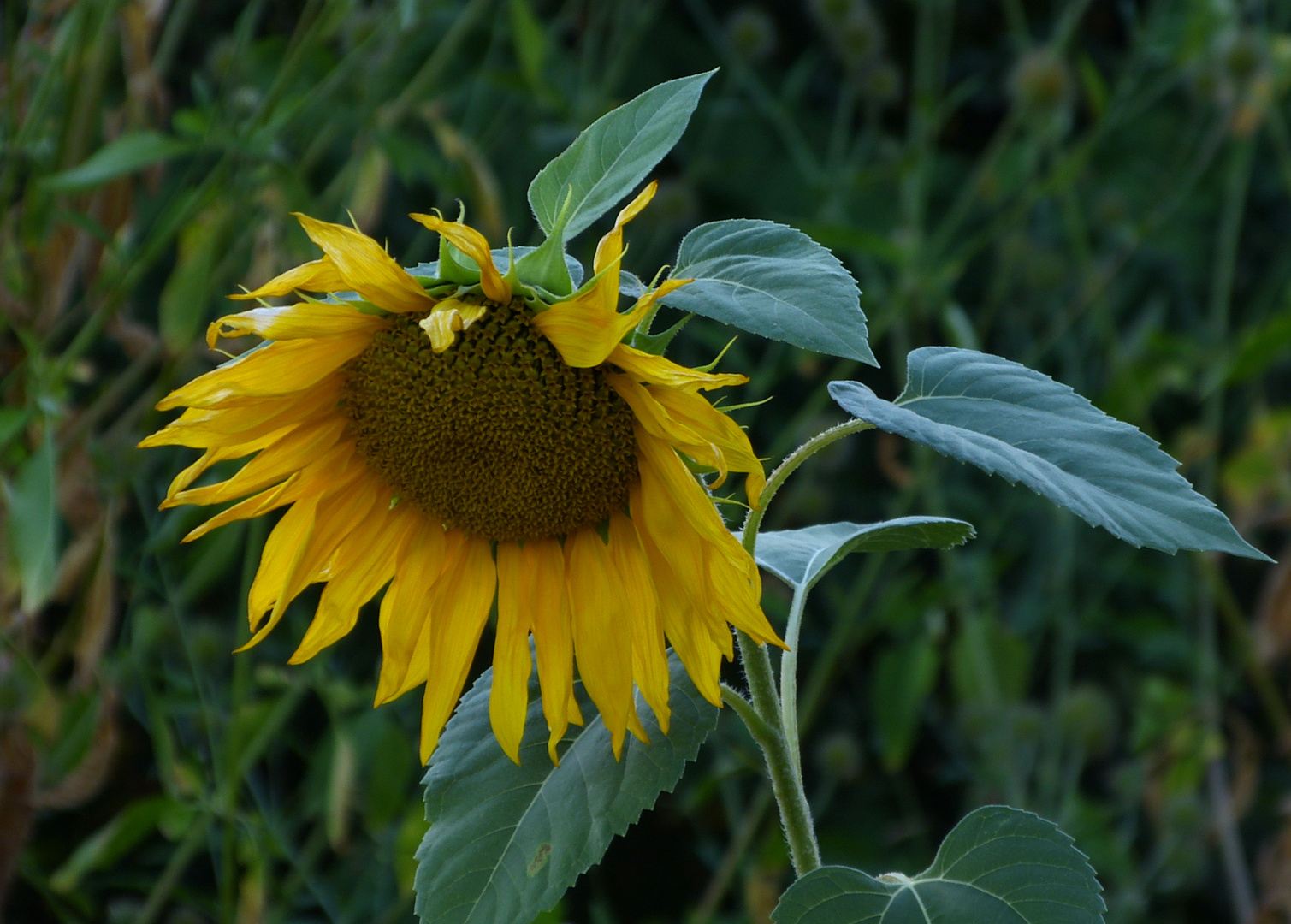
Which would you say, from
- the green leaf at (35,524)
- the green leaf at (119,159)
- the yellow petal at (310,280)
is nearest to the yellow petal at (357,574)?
the yellow petal at (310,280)

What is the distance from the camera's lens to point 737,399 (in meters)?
1.18

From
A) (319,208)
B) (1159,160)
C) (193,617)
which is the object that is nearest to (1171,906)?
(1159,160)

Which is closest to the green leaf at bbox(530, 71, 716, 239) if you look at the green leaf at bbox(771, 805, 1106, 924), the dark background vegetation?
the green leaf at bbox(771, 805, 1106, 924)

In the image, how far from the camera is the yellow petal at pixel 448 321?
0.36m

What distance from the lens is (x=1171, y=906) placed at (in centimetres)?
155

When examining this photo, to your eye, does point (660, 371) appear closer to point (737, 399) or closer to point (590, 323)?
point (590, 323)

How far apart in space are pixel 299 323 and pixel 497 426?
72mm

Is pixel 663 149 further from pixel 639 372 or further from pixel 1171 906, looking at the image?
pixel 1171 906

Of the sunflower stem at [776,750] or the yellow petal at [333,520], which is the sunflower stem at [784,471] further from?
the yellow petal at [333,520]

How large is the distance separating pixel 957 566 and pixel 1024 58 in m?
0.50

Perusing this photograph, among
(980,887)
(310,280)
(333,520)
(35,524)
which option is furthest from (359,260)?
(35,524)

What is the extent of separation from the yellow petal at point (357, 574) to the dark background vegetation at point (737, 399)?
29 cm

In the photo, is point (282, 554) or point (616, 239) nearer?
point (616, 239)

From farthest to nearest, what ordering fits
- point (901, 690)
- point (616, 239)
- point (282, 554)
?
point (901, 690)
point (282, 554)
point (616, 239)
